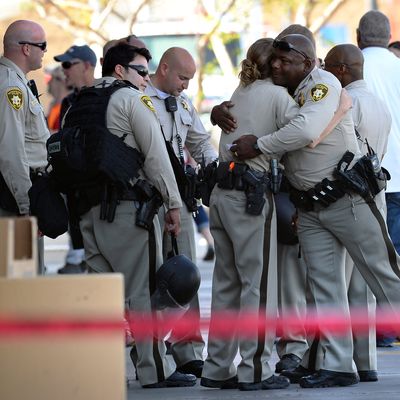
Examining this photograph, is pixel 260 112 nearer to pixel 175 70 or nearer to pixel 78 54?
pixel 175 70

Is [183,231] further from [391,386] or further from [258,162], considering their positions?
[391,386]

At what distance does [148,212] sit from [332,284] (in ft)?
3.89

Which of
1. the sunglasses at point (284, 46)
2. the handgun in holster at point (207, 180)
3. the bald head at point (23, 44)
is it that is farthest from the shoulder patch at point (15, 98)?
the sunglasses at point (284, 46)

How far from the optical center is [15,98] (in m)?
7.84

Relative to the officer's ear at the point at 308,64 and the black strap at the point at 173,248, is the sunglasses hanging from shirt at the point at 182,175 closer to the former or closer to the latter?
the black strap at the point at 173,248

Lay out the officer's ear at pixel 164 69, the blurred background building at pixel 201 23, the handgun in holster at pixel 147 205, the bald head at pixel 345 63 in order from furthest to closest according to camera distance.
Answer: the blurred background building at pixel 201 23 → the officer's ear at pixel 164 69 → the bald head at pixel 345 63 → the handgun in holster at pixel 147 205

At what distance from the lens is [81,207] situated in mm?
7398

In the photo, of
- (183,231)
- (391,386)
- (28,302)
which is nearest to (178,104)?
(183,231)

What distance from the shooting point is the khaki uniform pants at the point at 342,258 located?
23.9 ft

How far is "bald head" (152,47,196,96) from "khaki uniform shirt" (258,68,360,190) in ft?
3.27

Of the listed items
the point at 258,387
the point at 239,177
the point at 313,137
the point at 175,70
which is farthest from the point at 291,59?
the point at 258,387

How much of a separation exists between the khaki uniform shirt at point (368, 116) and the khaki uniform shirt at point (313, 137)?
2.02 ft

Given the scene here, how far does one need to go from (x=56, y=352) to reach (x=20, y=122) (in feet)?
12.6

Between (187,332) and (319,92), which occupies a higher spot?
(319,92)
